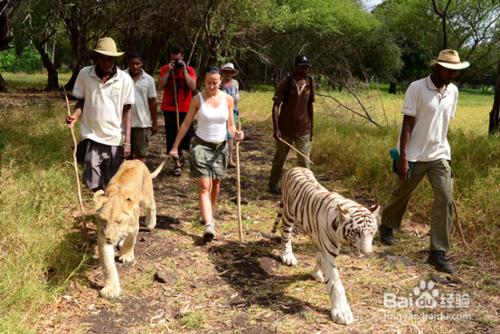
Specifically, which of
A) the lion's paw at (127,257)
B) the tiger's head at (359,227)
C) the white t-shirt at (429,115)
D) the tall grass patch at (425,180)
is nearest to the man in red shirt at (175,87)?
the tall grass patch at (425,180)

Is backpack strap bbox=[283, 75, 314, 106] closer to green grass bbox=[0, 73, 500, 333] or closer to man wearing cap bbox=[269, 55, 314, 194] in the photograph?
man wearing cap bbox=[269, 55, 314, 194]

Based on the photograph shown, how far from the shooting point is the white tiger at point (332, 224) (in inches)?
148

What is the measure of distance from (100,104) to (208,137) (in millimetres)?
1338

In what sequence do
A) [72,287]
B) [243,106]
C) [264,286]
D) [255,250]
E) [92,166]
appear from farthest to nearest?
1. [243,106]
2. [255,250]
3. [92,166]
4. [264,286]
5. [72,287]

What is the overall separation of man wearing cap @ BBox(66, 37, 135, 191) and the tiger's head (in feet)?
8.85

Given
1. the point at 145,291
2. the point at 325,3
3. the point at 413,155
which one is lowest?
the point at 145,291

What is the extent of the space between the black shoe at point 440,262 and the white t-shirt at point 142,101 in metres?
4.24

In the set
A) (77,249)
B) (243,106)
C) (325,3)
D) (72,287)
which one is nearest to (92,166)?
(77,249)

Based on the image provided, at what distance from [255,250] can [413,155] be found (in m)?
2.15

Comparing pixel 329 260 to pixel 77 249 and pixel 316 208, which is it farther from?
pixel 77 249

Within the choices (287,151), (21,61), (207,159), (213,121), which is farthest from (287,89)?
(21,61)

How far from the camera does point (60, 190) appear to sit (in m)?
6.12

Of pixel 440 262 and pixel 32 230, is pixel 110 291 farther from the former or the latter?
pixel 440 262

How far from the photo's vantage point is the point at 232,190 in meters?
7.95
